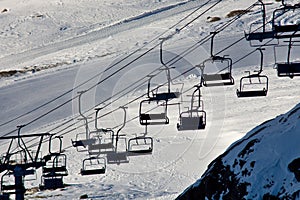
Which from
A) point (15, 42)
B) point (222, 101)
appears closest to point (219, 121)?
point (222, 101)

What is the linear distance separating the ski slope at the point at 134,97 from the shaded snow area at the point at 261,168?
345 inches

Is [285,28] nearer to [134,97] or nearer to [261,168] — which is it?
[261,168]

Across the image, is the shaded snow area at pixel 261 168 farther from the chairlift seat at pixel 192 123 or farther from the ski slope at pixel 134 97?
the ski slope at pixel 134 97

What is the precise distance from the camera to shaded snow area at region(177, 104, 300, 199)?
17.4m

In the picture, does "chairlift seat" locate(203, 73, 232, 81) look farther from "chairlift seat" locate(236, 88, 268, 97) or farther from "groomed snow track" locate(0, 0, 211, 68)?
"groomed snow track" locate(0, 0, 211, 68)

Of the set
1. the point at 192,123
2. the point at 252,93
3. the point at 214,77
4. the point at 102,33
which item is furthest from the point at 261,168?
the point at 102,33

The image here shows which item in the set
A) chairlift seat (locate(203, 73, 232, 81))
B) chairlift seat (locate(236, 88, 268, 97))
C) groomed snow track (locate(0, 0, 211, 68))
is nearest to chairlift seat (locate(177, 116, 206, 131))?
chairlift seat (locate(203, 73, 232, 81))

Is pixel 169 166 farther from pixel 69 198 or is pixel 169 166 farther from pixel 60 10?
pixel 60 10

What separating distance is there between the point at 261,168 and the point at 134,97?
24.0m

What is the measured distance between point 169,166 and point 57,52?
1820cm

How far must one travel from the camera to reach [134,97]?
41.8 m

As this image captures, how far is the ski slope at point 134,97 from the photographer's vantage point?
33062 millimetres

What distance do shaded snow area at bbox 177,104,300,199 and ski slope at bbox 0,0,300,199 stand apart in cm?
875

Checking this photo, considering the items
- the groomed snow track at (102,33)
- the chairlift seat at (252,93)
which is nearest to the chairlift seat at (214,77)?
the chairlift seat at (252,93)
